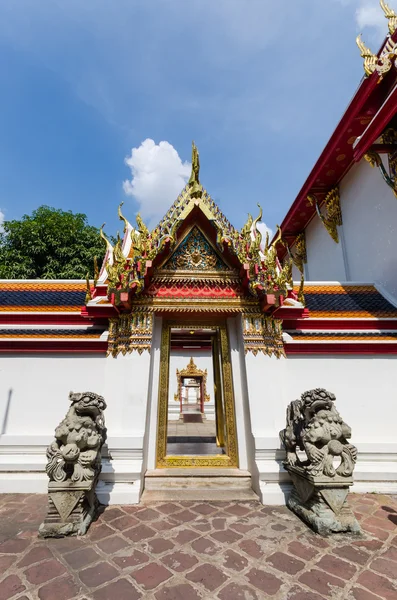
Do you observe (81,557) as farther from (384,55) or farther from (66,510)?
(384,55)

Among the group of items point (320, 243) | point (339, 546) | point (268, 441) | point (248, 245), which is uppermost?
point (320, 243)

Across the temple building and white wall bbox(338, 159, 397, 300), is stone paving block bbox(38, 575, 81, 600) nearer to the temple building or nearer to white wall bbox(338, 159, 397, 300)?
the temple building

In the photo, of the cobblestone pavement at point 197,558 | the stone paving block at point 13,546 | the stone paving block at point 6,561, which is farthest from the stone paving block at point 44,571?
the stone paving block at point 13,546

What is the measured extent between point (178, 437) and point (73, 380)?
15.7 feet

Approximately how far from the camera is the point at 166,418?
5.04 meters

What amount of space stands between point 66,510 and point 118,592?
122 centimetres

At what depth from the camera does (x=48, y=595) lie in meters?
2.43

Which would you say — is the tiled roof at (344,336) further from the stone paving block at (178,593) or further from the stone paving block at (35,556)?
the stone paving block at (35,556)

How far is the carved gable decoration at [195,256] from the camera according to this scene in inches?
207

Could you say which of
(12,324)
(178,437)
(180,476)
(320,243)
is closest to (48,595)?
(180,476)

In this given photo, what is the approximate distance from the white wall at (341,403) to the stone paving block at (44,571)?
8.29ft

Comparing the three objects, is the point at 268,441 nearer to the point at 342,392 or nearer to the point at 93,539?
the point at 342,392

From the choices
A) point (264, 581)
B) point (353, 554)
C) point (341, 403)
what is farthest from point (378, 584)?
point (341, 403)

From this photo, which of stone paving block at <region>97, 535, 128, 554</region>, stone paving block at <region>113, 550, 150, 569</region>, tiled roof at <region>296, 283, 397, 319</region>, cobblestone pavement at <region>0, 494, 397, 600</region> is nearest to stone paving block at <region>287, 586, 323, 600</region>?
cobblestone pavement at <region>0, 494, 397, 600</region>
